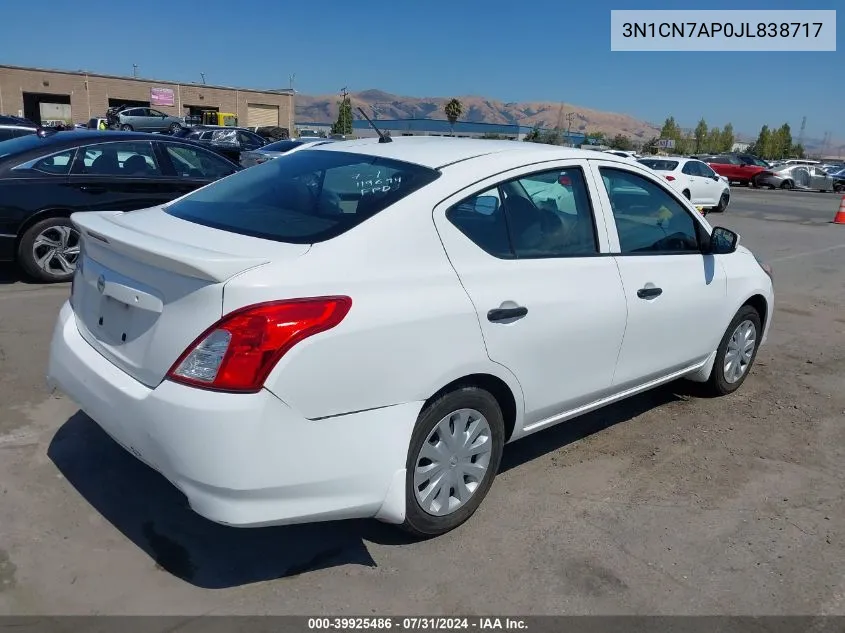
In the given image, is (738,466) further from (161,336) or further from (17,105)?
(17,105)

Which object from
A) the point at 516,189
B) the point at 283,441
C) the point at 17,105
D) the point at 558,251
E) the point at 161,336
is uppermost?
the point at 17,105

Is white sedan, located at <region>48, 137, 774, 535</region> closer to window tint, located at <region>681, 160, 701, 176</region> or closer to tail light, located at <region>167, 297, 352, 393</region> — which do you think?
tail light, located at <region>167, 297, 352, 393</region>

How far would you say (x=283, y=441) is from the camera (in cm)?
247


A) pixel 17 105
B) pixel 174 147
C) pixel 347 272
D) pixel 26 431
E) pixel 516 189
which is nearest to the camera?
pixel 347 272

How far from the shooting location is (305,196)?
3.31 meters

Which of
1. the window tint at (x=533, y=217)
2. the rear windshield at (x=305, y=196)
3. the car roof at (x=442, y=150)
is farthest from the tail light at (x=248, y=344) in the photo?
the car roof at (x=442, y=150)

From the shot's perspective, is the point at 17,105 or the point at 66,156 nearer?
the point at 66,156

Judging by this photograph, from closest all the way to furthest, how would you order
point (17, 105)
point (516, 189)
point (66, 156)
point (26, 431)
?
point (516, 189)
point (26, 431)
point (66, 156)
point (17, 105)

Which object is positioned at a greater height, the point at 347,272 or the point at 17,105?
the point at 17,105

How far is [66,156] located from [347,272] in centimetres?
563

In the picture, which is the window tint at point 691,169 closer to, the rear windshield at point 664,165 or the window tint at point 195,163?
the rear windshield at point 664,165

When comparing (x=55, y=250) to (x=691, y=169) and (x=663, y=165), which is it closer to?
(x=691, y=169)

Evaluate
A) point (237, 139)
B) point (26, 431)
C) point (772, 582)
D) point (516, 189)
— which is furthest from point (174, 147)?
point (237, 139)

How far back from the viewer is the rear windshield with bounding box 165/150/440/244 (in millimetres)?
2918
